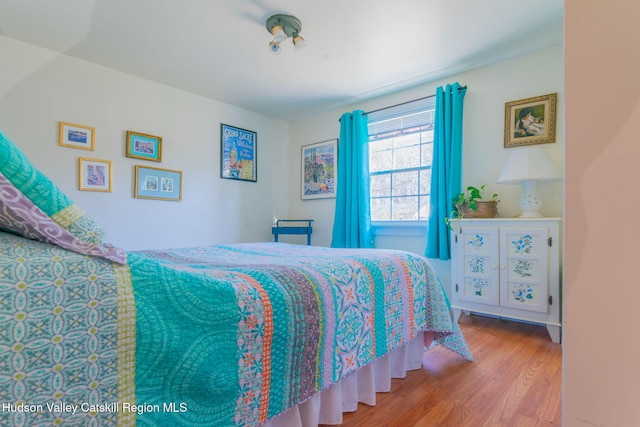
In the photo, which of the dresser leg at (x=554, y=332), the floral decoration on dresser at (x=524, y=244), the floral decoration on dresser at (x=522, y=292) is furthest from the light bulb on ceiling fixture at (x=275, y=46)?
the dresser leg at (x=554, y=332)

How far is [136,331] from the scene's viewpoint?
2.35 ft

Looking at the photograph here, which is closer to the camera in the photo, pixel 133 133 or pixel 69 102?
pixel 69 102

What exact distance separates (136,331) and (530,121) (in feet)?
10.5

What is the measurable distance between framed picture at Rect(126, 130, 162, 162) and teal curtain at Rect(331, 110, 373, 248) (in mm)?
2062

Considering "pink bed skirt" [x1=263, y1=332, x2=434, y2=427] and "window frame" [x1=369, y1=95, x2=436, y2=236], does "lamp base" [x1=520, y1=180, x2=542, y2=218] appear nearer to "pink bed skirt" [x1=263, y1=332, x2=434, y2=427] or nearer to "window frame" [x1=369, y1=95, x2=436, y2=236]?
"window frame" [x1=369, y1=95, x2=436, y2=236]

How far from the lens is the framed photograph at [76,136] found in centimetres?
272

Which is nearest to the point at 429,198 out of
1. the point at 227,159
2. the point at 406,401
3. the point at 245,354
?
the point at 406,401

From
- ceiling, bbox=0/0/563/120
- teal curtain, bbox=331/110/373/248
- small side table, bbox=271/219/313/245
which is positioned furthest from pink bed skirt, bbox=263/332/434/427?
small side table, bbox=271/219/313/245

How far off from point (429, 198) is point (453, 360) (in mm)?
1716

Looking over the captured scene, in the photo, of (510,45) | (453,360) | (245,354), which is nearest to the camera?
(245,354)

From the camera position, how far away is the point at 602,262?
0.46m

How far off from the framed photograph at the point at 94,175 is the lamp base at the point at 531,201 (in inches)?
147

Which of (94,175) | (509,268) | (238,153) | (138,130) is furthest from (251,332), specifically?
(238,153)

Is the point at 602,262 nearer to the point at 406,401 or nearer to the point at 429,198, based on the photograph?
the point at 406,401
